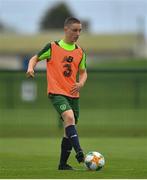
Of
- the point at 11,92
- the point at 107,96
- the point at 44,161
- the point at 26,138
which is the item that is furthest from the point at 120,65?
the point at 44,161

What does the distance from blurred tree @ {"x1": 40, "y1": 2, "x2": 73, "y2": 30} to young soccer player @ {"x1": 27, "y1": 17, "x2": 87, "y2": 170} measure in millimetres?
112532

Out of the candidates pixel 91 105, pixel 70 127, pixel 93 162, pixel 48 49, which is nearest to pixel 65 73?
pixel 48 49

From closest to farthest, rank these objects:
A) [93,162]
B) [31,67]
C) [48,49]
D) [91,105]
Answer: [93,162]
[31,67]
[48,49]
[91,105]

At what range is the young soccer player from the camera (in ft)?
42.7

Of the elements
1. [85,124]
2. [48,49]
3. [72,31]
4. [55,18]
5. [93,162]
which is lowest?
[85,124]

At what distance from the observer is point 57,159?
15469 mm

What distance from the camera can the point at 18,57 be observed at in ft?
281

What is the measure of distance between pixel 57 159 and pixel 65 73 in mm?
2725

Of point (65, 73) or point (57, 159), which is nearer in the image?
point (65, 73)

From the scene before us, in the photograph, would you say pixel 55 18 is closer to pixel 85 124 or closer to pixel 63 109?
pixel 85 124

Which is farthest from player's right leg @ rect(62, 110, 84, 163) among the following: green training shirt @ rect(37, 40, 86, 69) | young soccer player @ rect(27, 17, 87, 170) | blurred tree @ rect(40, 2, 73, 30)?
A: blurred tree @ rect(40, 2, 73, 30)

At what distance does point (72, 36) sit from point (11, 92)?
1528 centimetres

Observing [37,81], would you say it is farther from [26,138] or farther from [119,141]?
[119,141]

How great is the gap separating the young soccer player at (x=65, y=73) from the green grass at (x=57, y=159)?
0.62 meters
